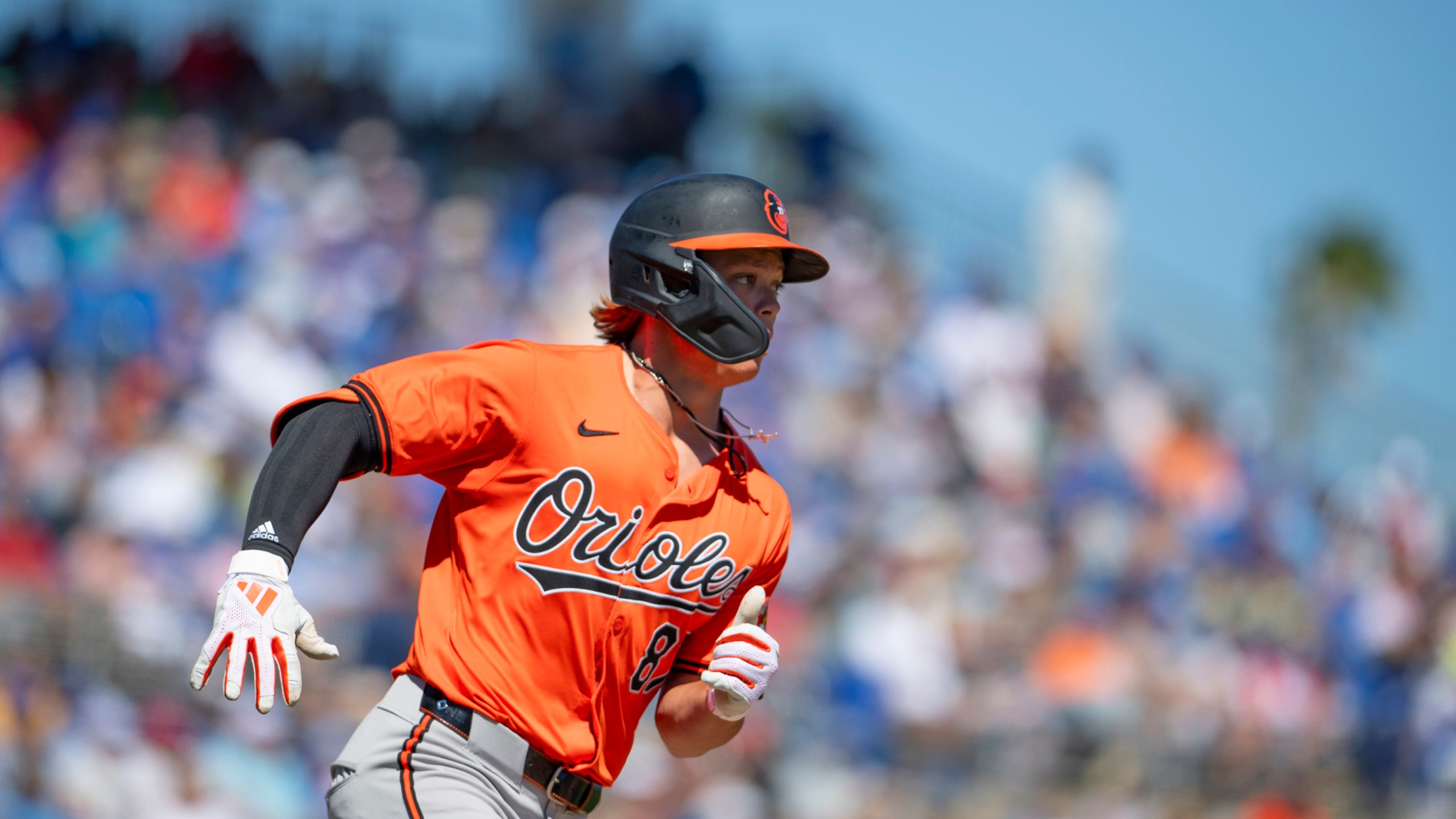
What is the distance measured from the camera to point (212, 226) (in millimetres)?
A: 9570

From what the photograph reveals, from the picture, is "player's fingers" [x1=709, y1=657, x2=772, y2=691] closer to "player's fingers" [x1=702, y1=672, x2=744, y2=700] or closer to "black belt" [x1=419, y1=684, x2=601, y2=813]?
"player's fingers" [x1=702, y1=672, x2=744, y2=700]

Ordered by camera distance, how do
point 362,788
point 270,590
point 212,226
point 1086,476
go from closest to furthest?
point 270,590, point 362,788, point 212,226, point 1086,476

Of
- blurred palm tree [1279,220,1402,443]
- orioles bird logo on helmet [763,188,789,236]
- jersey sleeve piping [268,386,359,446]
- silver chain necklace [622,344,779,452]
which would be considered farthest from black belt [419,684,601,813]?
blurred palm tree [1279,220,1402,443]

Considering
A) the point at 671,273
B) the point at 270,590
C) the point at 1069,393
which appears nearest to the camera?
the point at 270,590

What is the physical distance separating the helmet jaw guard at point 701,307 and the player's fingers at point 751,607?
21.3 inches

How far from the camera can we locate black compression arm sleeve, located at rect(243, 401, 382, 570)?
2928 millimetres

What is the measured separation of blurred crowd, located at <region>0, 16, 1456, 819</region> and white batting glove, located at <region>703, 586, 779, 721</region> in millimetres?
4680

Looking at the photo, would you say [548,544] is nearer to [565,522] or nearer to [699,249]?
[565,522]

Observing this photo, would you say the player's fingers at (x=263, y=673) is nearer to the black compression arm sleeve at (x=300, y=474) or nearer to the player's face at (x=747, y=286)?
the black compression arm sleeve at (x=300, y=474)

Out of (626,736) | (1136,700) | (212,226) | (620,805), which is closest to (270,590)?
(626,736)

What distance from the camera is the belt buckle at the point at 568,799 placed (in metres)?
3.35

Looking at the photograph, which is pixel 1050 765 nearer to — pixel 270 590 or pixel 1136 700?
pixel 1136 700

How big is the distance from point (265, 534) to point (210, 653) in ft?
0.83

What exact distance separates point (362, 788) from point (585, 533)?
2.40ft
